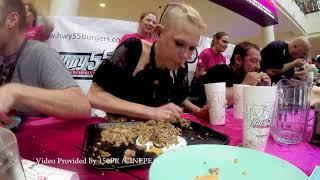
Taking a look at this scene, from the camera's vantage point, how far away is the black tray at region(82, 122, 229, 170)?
43 cm

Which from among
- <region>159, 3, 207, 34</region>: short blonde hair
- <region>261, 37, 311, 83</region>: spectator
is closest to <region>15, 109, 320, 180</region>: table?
<region>159, 3, 207, 34</region>: short blonde hair

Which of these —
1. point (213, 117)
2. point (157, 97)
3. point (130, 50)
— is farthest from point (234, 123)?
point (130, 50)

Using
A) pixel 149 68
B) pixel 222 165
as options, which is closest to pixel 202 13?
pixel 149 68

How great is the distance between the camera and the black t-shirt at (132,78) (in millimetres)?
870

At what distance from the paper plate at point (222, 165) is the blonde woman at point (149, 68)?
13.6 inches

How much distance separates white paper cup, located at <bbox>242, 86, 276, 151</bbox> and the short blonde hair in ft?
1.11

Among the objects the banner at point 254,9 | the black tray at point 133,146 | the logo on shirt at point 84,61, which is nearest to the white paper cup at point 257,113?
the black tray at point 133,146

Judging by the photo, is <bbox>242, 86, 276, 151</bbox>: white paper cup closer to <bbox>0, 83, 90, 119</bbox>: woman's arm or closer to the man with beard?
<bbox>0, 83, 90, 119</bbox>: woman's arm

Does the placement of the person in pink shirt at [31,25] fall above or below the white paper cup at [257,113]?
above

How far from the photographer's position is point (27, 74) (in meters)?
0.65

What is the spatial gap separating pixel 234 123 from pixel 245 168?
42 cm

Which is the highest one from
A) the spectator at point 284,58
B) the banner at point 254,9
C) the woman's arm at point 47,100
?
the banner at point 254,9

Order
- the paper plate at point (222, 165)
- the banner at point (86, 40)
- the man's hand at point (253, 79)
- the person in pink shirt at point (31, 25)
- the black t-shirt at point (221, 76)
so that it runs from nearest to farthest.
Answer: the paper plate at point (222, 165) < the person in pink shirt at point (31, 25) < the man's hand at point (253, 79) < the black t-shirt at point (221, 76) < the banner at point (86, 40)

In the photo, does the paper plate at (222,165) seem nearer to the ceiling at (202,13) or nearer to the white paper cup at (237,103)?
the white paper cup at (237,103)
